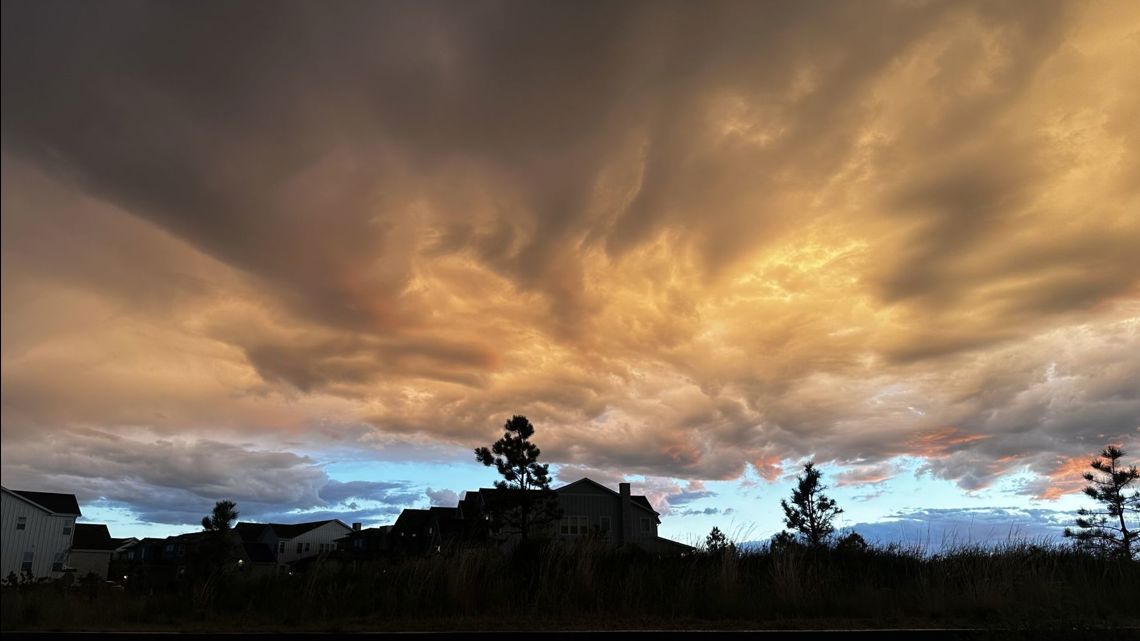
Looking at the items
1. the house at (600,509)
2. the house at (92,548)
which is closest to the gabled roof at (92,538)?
the house at (92,548)

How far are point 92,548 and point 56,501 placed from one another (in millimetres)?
14275

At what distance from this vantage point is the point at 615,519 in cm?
5056

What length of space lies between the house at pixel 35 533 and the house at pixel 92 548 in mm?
11542

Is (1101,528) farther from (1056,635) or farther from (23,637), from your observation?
(23,637)

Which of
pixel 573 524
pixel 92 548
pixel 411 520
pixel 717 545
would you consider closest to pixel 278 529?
pixel 92 548

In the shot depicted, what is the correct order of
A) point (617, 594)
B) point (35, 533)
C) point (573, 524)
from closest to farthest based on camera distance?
point (617, 594) → point (573, 524) → point (35, 533)

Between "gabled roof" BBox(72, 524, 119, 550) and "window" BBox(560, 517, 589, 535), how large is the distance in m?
57.6

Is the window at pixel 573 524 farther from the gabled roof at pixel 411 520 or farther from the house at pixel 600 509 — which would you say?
the gabled roof at pixel 411 520

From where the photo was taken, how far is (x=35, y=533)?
180 ft

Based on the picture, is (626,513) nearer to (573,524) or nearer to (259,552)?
(573,524)

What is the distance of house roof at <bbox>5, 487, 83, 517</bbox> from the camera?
197 ft

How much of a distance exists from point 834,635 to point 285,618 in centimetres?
760

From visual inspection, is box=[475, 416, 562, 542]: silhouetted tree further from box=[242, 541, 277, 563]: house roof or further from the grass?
box=[242, 541, 277, 563]: house roof

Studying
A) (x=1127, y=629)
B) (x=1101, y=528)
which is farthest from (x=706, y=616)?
(x=1101, y=528)
